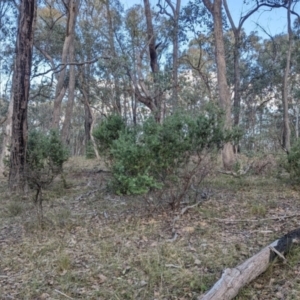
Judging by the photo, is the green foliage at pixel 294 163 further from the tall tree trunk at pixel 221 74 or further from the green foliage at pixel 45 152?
the green foliage at pixel 45 152

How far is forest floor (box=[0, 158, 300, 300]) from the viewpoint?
9.71ft

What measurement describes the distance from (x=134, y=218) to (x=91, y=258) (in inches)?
52.5

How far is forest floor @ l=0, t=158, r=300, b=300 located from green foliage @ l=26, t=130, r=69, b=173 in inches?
42.3

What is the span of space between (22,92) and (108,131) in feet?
6.26

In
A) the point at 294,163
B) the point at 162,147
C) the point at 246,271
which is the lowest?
the point at 246,271

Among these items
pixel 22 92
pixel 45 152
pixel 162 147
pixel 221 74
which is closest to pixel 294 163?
pixel 162 147

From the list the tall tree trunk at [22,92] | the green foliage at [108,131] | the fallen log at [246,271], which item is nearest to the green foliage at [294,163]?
the fallen log at [246,271]

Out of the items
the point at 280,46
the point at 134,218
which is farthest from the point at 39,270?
the point at 280,46

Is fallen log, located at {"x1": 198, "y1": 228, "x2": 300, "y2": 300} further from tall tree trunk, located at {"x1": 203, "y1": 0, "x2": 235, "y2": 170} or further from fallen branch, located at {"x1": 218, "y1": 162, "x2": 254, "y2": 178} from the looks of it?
tall tree trunk, located at {"x1": 203, "y1": 0, "x2": 235, "y2": 170}

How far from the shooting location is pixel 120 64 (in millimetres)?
11352

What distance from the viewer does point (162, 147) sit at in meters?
4.49

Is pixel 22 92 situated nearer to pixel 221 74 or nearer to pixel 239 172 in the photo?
pixel 239 172

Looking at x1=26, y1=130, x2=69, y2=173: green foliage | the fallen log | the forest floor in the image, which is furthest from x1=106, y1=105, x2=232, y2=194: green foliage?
x1=26, y1=130, x2=69, y2=173: green foliage

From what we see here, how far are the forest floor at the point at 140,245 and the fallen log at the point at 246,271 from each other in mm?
72
